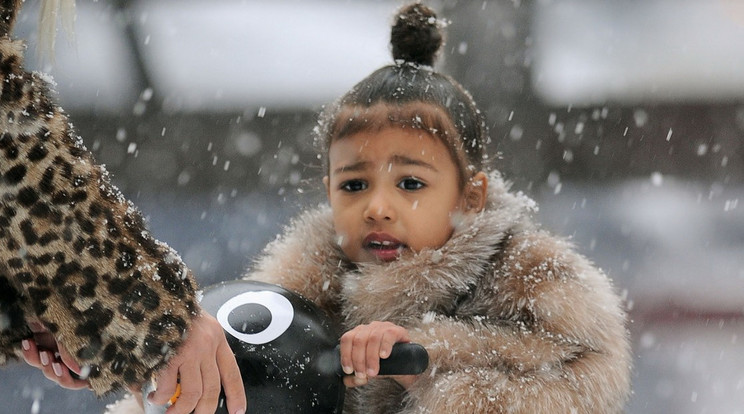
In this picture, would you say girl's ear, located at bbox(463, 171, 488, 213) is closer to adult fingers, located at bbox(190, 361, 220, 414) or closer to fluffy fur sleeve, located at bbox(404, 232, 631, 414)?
fluffy fur sleeve, located at bbox(404, 232, 631, 414)

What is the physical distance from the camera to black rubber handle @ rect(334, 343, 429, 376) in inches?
53.5

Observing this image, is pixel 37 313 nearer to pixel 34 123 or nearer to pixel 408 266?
pixel 34 123

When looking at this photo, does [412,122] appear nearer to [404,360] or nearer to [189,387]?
[404,360]

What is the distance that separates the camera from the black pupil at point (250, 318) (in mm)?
1340

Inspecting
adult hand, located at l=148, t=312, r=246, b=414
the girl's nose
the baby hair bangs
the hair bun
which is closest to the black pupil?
adult hand, located at l=148, t=312, r=246, b=414

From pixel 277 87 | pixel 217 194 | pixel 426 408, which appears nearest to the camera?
pixel 426 408

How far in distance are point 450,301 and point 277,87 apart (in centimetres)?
370

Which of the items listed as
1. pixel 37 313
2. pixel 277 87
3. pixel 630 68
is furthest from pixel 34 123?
pixel 630 68

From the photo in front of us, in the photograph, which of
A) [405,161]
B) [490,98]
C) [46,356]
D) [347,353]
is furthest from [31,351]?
[490,98]

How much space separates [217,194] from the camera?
479 cm

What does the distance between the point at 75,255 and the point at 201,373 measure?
0.22 meters

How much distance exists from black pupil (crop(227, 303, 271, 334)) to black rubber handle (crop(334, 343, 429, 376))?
0.61ft

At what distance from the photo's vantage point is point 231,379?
1.22m

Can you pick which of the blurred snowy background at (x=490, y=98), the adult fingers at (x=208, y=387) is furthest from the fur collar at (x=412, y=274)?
the blurred snowy background at (x=490, y=98)
